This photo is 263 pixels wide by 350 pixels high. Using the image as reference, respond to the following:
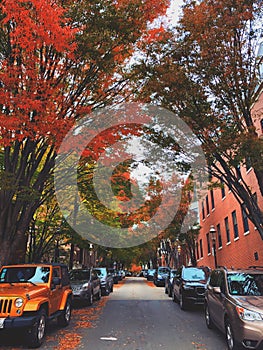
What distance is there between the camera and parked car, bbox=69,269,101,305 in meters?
14.6

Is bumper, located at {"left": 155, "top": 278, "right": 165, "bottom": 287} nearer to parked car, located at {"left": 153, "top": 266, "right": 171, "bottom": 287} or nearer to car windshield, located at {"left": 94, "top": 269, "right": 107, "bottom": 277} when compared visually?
parked car, located at {"left": 153, "top": 266, "right": 171, "bottom": 287}

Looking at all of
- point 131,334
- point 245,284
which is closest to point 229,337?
point 245,284

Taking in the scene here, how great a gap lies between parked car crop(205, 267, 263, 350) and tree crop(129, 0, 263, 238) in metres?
3.78

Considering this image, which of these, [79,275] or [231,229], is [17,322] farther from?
[231,229]

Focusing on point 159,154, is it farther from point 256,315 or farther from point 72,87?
point 256,315

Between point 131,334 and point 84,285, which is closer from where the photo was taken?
point 131,334

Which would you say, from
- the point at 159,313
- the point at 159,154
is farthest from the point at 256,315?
the point at 159,154

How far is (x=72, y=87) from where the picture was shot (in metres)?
11.4

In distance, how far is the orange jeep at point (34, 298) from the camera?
729cm

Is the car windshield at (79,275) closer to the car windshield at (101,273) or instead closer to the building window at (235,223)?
the car windshield at (101,273)

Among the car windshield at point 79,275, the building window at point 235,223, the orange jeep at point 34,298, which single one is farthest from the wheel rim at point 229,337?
the building window at point 235,223

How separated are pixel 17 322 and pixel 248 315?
183 inches

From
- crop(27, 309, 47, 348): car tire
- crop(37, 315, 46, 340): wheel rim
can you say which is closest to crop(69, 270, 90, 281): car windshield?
crop(37, 315, 46, 340): wheel rim

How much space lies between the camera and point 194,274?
1483cm
